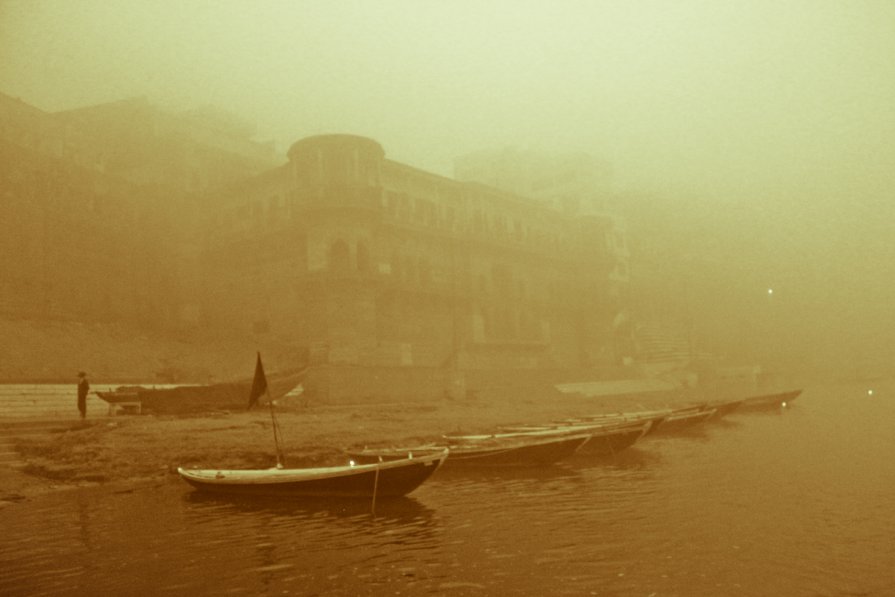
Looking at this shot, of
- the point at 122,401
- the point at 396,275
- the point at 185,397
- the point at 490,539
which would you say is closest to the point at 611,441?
the point at 490,539

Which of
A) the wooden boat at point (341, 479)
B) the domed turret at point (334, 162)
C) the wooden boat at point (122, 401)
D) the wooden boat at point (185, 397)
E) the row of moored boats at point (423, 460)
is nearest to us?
the wooden boat at point (341, 479)

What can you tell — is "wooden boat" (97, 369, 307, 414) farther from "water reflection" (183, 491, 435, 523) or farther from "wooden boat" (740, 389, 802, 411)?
"wooden boat" (740, 389, 802, 411)

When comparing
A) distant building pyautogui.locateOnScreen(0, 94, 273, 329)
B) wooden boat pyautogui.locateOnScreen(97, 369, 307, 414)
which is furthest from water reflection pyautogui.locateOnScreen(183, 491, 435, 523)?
distant building pyautogui.locateOnScreen(0, 94, 273, 329)

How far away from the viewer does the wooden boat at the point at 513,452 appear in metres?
16.6

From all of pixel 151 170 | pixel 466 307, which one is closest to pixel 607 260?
pixel 466 307

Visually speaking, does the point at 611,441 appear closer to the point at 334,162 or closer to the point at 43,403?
the point at 43,403

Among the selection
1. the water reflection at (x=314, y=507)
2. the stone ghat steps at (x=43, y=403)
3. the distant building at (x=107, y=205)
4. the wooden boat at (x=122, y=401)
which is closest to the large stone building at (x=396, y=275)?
the distant building at (x=107, y=205)

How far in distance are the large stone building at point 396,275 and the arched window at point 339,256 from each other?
2.6 inches

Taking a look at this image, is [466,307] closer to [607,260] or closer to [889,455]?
[607,260]

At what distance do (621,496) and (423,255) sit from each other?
3663 centimetres

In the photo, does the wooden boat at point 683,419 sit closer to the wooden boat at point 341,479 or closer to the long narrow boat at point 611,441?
the long narrow boat at point 611,441

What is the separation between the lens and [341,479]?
12.3m

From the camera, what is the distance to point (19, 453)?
17438 millimetres

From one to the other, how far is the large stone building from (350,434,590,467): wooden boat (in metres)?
19.3
